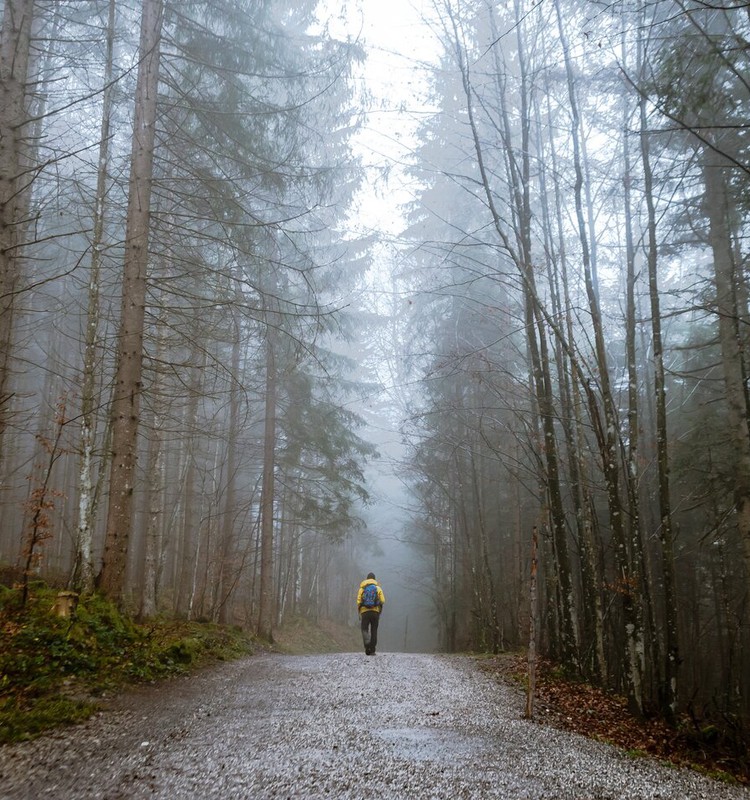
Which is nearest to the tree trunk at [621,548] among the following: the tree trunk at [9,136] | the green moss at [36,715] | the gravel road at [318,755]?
the gravel road at [318,755]

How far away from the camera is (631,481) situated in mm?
8055

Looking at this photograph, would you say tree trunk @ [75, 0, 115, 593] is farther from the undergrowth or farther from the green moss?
the green moss

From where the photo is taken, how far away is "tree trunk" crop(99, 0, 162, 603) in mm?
7633

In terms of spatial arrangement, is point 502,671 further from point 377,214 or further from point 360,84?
point 377,214

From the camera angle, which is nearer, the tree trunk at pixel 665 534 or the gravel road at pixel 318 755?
the gravel road at pixel 318 755

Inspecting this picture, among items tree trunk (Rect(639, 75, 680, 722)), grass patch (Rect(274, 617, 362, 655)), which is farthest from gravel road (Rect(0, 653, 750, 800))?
grass patch (Rect(274, 617, 362, 655))

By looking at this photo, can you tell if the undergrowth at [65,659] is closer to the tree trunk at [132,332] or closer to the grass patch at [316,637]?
the tree trunk at [132,332]

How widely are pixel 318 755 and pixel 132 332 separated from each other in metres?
5.68

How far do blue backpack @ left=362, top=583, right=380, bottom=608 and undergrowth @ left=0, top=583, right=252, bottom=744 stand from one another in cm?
560

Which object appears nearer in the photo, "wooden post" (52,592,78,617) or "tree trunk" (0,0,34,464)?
"tree trunk" (0,0,34,464)

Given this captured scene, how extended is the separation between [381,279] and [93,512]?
18883mm

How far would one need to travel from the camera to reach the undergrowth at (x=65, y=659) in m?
4.73

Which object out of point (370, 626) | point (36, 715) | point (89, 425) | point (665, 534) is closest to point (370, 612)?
point (370, 626)

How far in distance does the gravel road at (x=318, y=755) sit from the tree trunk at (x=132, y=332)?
1.87 metres
